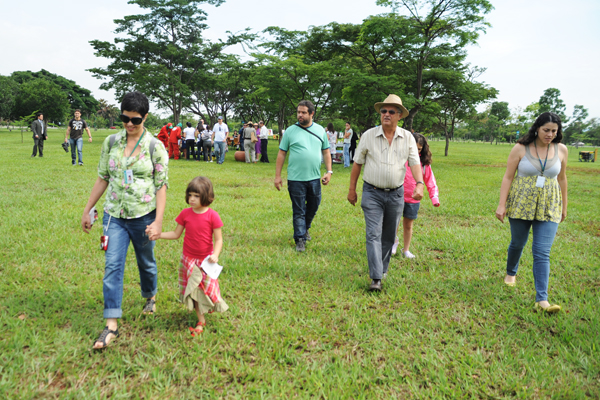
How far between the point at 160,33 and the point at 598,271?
34.6 metres

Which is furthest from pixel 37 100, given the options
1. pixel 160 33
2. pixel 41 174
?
pixel 41 174

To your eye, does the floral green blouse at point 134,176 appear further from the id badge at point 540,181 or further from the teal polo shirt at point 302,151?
the id badge at point 540,181

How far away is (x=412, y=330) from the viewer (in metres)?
3.27

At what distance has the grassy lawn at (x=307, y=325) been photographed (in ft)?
8.43

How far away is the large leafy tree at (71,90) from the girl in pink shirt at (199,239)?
79.4 metres

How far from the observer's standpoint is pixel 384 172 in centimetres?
387

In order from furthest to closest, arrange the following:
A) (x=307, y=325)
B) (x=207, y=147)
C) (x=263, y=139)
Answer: (x=263, y=139) < (x=207, y=147) < (x=307, y=325)

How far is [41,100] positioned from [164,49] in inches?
1173

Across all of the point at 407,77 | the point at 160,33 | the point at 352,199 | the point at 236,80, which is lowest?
the point at 352,199

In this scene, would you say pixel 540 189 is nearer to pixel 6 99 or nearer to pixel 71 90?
pixel 6 99

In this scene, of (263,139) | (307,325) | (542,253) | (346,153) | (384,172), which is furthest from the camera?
(263,139)

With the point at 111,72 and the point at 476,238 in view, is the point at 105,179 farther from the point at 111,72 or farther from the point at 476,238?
the point at 111,72

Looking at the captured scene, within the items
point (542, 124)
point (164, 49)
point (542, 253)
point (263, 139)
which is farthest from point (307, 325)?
point (164, 49)

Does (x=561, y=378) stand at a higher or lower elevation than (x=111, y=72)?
lower
